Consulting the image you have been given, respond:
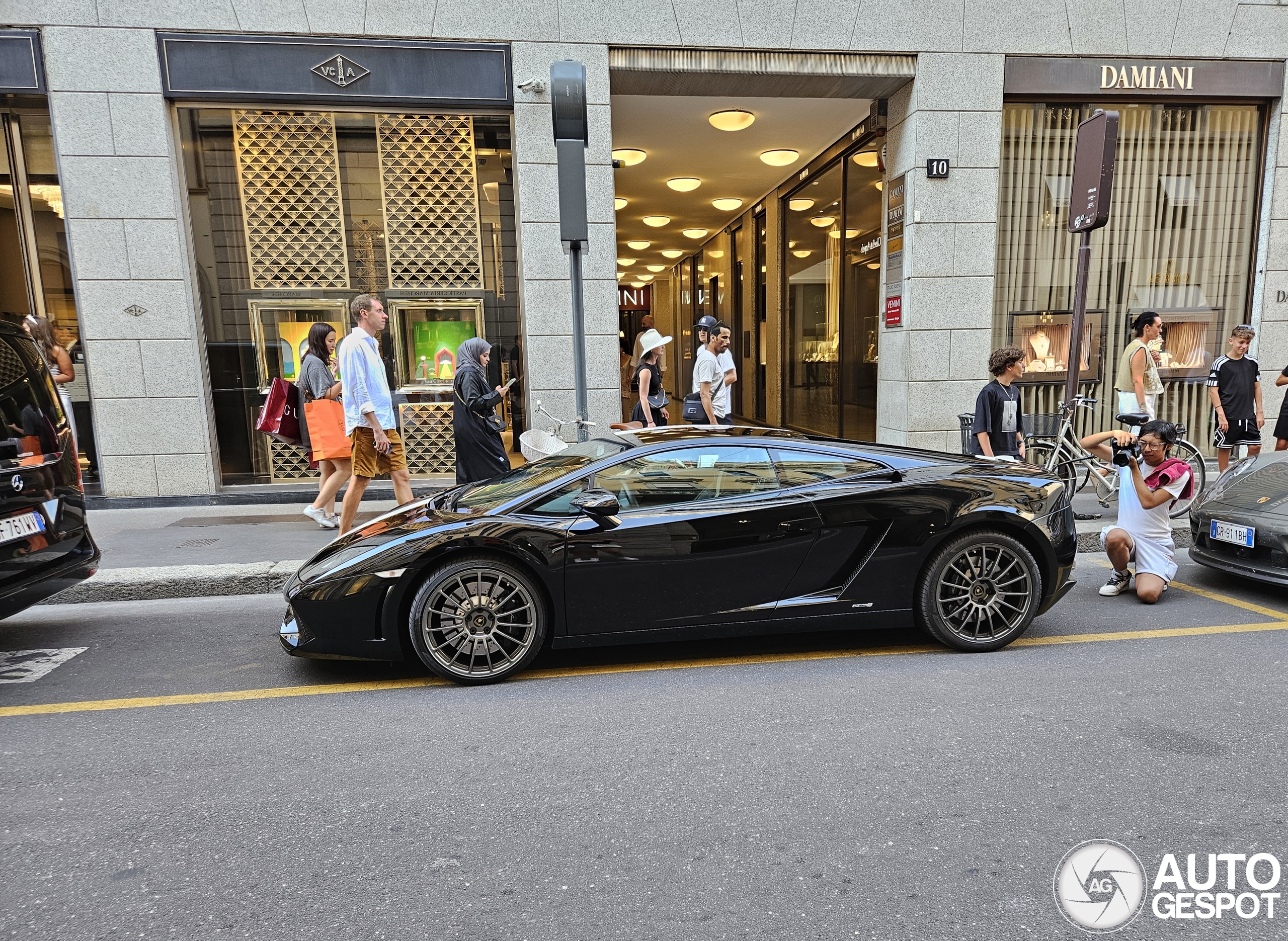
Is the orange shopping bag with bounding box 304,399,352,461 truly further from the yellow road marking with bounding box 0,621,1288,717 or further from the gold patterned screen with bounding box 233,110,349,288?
the yellow road marking with bounding box 0,621,1288,717

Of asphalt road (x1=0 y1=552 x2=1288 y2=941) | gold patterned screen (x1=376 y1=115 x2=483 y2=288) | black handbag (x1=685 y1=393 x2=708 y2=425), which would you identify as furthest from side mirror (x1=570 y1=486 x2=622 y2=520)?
gold patterned screen (x1=376 y1=115 x2=483 y2=288)

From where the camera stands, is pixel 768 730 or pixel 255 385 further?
pixel 255 385

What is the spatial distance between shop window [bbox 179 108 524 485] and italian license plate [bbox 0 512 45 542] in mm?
4749

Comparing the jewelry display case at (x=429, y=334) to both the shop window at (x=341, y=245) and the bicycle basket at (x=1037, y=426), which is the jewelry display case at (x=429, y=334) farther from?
the bicycle basket at (x=1037, y=426)

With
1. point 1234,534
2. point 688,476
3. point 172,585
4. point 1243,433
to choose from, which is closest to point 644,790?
point 688,476

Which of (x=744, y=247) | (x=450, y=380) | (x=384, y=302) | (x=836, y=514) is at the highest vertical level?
(x=744, y=247)

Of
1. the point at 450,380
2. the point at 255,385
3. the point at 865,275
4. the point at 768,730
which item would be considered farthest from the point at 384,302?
the point at 768,730

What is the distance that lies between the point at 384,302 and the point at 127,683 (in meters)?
5.78

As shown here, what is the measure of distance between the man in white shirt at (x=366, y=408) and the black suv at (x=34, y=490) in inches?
70.7

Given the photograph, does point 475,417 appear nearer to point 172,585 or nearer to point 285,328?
point 172,585

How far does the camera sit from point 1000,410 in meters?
6.10

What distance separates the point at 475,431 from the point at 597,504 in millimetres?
3044

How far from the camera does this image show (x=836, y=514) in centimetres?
387

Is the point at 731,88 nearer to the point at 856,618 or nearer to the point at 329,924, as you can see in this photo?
the point at 856,618
